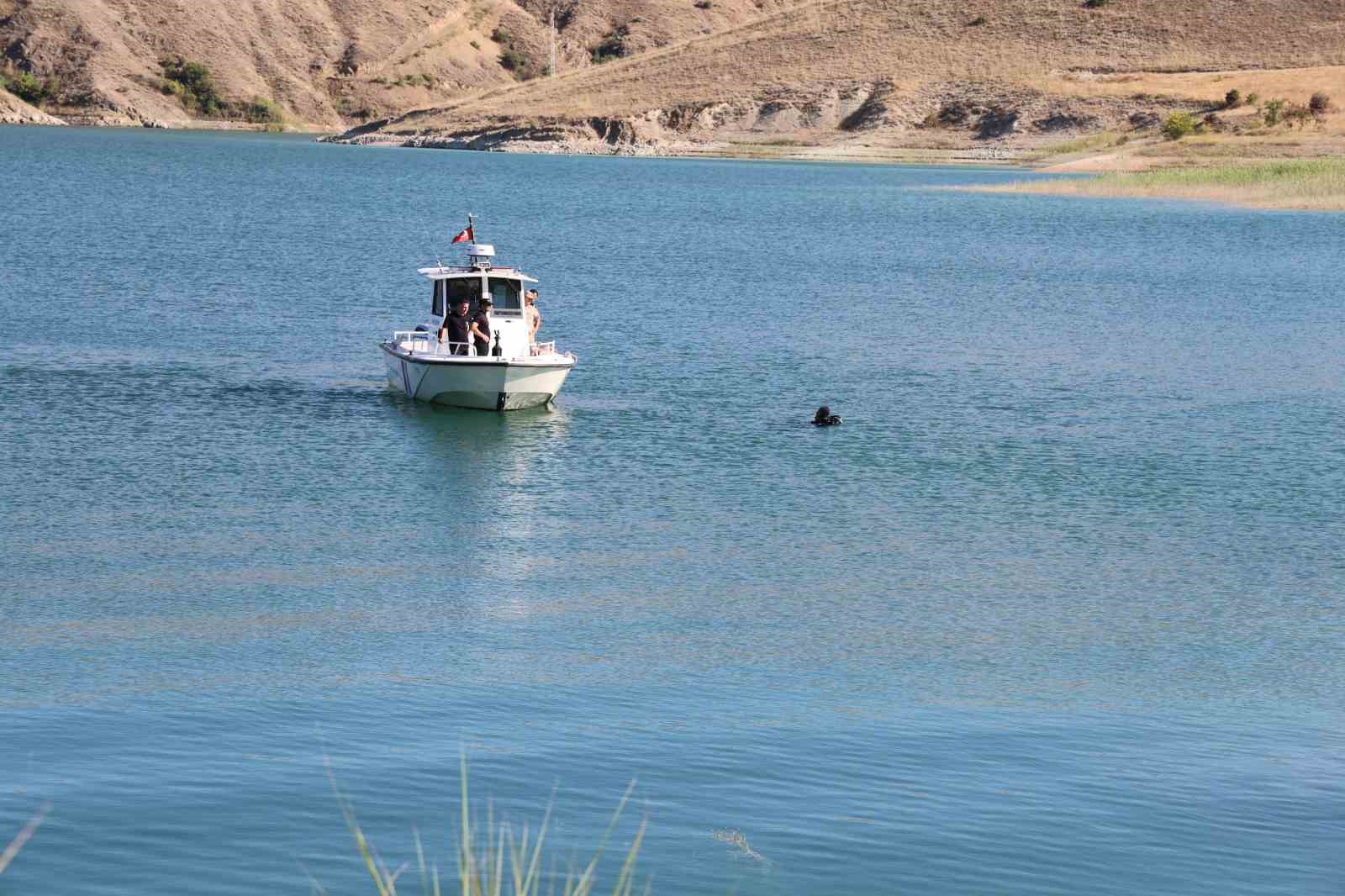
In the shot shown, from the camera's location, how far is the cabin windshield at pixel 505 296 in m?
32.8

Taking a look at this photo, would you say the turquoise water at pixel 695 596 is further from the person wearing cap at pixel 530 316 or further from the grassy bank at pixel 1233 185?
the grassy bank at pixel 1233 185

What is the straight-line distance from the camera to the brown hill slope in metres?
156

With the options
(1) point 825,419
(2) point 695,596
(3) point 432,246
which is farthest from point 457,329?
(3) point 432,246

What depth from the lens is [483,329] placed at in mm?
32031

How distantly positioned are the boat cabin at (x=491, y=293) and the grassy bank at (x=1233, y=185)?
64.2 metres

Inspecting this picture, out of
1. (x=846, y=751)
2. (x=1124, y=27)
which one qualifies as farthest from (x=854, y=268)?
(x=1124, y=27)

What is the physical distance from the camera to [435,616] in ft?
62.0

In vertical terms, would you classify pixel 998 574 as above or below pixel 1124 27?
below

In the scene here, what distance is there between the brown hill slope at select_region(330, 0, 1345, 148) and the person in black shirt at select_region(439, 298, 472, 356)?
12114cm

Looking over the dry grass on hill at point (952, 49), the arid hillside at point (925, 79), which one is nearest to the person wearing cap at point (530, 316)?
the arid hillside at point (925, 79)

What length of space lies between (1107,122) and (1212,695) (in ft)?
443

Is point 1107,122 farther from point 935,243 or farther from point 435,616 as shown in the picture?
point 435,616

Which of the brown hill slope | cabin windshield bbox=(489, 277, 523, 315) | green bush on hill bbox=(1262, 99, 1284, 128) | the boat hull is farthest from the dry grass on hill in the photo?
the boat hull

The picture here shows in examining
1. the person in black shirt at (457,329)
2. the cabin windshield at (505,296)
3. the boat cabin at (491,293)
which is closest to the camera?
the person in black shirt at (457,329)
